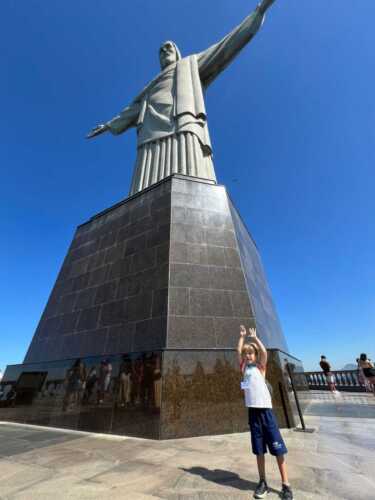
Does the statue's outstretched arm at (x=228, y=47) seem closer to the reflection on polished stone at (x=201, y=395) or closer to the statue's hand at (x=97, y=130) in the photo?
the statue's hand at (x=97, y=130)

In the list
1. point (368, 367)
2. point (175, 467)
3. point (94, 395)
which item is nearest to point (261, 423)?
point (175, 467)

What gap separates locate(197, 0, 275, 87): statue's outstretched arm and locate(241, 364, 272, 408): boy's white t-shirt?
1800 centimetres

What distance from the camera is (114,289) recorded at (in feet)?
28.7

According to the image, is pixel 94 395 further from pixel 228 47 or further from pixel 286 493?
pixel 228 47

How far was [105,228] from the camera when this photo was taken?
11.3 m

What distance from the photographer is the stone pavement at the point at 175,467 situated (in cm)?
282

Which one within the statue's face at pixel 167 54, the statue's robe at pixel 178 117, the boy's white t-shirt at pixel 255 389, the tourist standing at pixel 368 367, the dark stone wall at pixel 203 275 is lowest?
the boy's white t-shirt at pixel 255 389

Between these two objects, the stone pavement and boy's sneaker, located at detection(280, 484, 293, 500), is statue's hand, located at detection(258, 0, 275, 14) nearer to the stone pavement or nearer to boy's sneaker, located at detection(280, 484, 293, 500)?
the stone pavement

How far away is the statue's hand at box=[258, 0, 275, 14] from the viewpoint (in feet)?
47.8

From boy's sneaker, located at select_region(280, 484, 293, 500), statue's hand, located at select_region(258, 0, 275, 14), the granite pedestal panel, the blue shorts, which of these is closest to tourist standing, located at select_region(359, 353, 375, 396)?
the granite pedestal panel

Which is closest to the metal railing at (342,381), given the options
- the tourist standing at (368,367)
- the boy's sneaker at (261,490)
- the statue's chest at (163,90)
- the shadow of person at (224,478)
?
the tourist standing at (368,367)

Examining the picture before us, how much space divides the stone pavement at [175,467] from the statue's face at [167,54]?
2000cm

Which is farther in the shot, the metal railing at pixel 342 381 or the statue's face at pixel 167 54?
the statue's face at pixel 167 54

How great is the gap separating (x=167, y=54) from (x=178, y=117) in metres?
7.21
